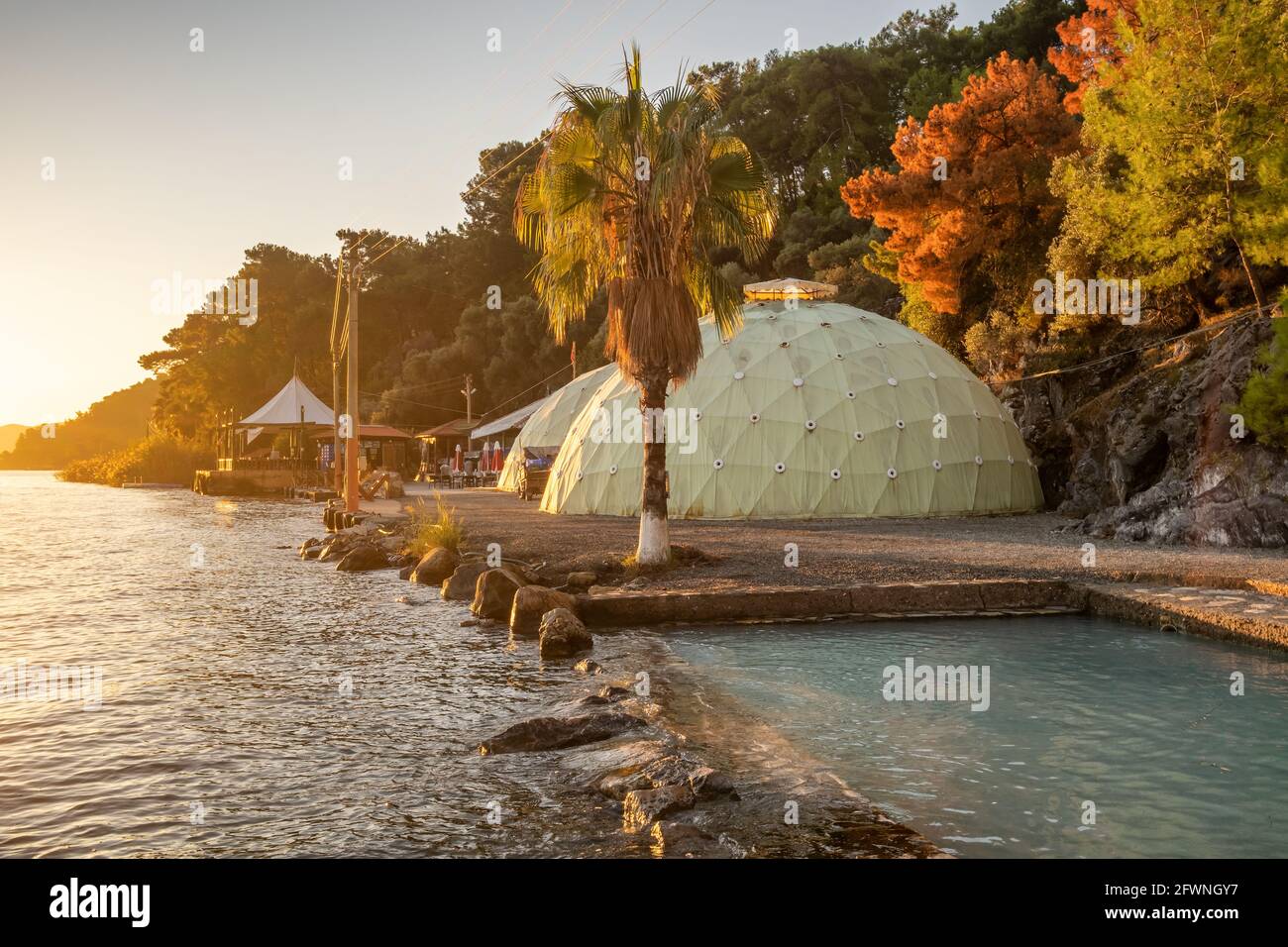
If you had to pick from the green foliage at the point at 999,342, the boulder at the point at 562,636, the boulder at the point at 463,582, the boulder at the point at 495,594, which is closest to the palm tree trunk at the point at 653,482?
the boulder at the point at 495,594

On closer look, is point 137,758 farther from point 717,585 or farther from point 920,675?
point 717,585

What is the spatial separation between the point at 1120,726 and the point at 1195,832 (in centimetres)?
234

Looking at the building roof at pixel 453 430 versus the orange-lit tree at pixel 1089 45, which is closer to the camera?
the orange-lit tree at pixel 1089 45

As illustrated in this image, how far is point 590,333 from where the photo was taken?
68.2 meters

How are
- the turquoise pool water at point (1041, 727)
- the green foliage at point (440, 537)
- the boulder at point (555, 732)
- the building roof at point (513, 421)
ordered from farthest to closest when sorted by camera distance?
the building roof at point (513, 421) → the green foliage at point (440, 537) → the boulder at point (555, 732) → the turquoise pool water at point (1041, 727)

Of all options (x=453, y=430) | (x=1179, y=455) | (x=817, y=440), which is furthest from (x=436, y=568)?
(x=453, y=430)

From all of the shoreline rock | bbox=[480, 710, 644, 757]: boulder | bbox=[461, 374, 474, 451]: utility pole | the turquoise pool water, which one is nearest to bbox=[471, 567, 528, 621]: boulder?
the shoreline rock

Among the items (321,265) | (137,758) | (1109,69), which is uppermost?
(321,265)

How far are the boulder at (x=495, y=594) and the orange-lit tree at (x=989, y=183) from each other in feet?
74.0

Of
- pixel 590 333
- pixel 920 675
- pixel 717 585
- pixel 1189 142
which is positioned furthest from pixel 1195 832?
pixel 590 333

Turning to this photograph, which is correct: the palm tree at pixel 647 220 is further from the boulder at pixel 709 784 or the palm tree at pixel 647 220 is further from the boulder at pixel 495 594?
the boulder at pixel 709 784

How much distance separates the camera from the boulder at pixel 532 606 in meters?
12.3

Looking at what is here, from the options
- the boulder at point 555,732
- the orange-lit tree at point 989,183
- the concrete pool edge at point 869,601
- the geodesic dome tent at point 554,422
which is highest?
the orange-lit tree at point 989,183

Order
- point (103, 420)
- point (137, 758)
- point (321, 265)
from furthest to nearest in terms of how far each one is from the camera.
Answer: point (103, 420)
point (321, 265)
point (137, 758)
